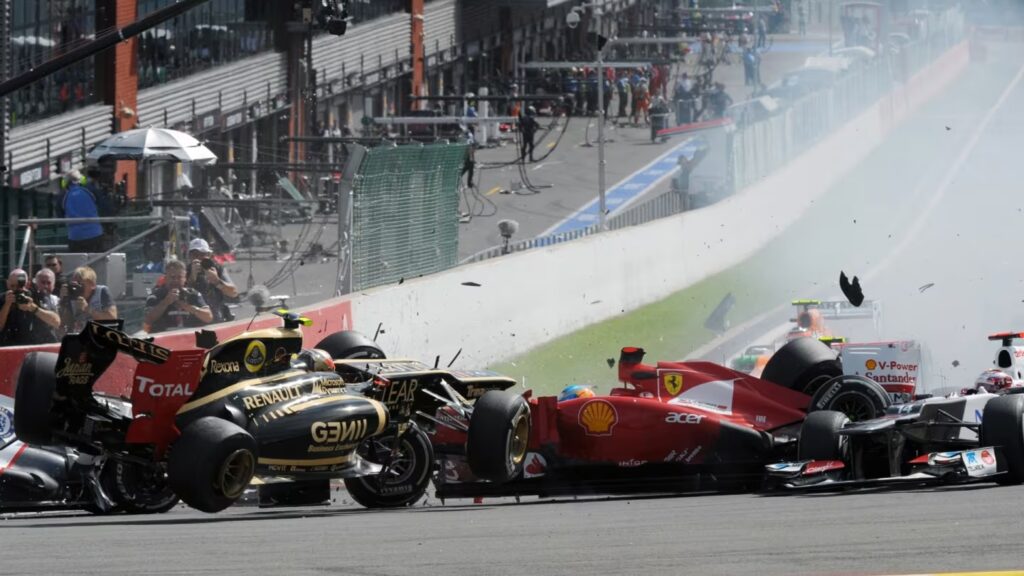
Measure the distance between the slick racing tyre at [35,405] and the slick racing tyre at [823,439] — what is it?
15.5ft

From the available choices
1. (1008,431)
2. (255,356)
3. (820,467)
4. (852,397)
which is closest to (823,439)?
(820,467)

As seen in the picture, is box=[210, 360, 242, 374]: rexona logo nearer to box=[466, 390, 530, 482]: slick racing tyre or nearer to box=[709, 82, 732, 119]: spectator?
box=[466, 390, 530, 482]: slick racing tyre

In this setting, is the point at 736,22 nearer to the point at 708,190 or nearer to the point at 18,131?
the point at 708,190

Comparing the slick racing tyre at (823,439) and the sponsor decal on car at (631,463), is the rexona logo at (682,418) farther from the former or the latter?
the slick racing tyre at (823,439)

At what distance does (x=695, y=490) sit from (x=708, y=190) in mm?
22116

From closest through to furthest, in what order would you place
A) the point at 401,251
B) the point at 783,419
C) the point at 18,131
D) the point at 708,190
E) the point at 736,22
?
the point at 783,419 → the point at 401,251 → the point at 18,131 → the point at 708,190 → the point at 736,22

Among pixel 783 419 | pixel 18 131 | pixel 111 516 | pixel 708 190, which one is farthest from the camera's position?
pixel 708 190

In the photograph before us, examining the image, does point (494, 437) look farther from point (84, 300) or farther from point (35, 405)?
point (84, 300)

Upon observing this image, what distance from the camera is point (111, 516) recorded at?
36.0 ft

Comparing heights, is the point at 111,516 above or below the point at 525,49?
below

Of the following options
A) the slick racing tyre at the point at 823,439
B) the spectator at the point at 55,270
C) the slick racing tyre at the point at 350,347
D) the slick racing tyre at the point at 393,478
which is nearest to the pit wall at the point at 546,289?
the slick racing tyre at the point at 350,347

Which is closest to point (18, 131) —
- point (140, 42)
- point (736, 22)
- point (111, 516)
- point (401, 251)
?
point (140, 42)

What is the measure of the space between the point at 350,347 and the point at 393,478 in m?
2.04

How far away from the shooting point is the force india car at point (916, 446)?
35.0 ft
